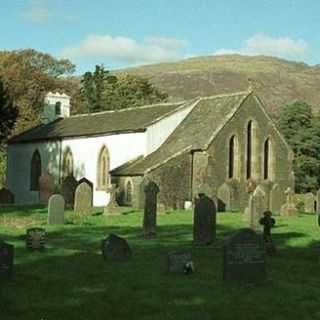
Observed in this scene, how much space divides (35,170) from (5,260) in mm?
47324

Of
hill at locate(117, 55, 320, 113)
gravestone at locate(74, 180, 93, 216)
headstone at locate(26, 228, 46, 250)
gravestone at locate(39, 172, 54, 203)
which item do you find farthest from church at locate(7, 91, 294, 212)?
hill at locate(117, 55, 320, 113)

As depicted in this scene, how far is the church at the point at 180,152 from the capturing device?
149 ft

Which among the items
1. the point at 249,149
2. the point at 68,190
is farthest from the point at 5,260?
the point at 249,149

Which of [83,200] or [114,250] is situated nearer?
[114,250]

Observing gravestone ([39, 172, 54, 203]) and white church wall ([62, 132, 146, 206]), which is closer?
white church wall ([62, 132, 146, 206])

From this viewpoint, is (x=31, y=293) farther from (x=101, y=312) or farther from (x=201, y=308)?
(x=201, y=308)

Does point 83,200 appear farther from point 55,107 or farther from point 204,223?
point 55,107

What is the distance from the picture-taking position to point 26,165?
200ft

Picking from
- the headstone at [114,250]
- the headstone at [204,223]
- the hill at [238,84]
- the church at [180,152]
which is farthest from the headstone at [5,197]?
the hill at [238,84]

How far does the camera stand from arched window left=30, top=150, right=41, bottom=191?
196 ft

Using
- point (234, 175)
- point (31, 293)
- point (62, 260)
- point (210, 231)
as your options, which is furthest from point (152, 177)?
point (31, 293)

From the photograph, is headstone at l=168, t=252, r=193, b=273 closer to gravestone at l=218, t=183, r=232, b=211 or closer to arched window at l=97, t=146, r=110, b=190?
gravestone at l=218, t=183, r=232, b=211

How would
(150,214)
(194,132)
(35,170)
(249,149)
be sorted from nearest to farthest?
(150,214), (194,132), (249,149), (35,170)

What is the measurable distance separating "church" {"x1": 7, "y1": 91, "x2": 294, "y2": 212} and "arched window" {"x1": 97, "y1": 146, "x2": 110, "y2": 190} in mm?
70
